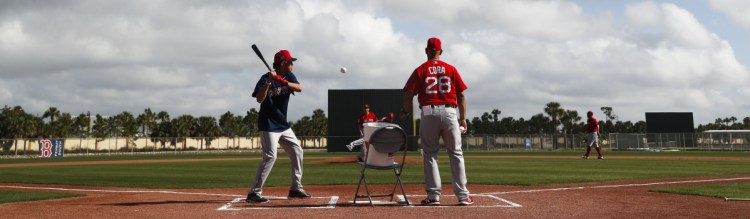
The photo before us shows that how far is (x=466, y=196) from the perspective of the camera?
244 inches

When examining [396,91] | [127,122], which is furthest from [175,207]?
[127,122]

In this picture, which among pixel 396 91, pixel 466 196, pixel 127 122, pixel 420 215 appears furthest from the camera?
pixel 127 122

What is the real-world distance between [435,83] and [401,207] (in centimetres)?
146

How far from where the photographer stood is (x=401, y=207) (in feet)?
19.8

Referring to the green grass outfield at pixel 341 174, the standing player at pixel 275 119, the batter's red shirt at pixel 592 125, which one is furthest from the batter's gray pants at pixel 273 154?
the batter's red shirt at pixel 592 125

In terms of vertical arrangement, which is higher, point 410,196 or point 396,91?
point 396,91

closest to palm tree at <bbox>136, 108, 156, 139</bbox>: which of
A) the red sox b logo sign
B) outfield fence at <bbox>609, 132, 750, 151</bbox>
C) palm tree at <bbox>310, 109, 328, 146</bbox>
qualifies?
palm tree at <bbox>310, 109, 328, 146</bbox>

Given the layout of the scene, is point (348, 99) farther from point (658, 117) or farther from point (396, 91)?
point (658, 117)

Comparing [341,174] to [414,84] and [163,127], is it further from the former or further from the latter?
[163,127]

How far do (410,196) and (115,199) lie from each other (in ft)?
13.4

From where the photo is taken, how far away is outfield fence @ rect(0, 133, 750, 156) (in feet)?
140

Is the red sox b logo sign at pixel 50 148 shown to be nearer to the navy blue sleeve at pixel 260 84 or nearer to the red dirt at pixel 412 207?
the red dirt at pixel 412 207

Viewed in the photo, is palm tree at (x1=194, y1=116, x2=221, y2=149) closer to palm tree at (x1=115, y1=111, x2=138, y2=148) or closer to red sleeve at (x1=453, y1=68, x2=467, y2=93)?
palm tree at (x1=115, y1=111, x2=138, y2=148)

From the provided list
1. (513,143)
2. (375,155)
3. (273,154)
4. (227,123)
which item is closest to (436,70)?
(375,155)
